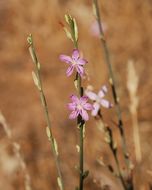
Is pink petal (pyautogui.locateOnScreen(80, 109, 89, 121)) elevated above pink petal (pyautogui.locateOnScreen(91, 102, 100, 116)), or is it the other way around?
pink petal (pyautogui.locateOnScreen(91, 102, 100, 116))

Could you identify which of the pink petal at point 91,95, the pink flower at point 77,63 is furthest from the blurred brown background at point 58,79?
the pink flower at point 77,63

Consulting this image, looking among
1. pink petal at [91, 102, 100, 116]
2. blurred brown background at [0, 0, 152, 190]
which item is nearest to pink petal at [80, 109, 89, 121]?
pink petal at [91, 102, 100, 116]

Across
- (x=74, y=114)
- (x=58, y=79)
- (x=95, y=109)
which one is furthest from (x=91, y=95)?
(x=58, y=79)

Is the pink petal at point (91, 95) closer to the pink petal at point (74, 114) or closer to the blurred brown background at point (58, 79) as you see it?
the pink petal at point (74, 114)

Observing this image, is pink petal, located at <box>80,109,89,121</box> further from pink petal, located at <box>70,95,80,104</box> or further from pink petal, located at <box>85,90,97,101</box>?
pink petal, located at <box>85,90,97,101</box>

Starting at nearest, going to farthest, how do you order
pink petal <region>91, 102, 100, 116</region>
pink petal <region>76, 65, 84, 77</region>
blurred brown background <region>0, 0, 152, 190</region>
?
pink petal <region>76, 65, 84, 77</region> < pink petal <region>91, 102, 100, 116</region> < blurred brown background <region>0, 0, 152, 190</region>

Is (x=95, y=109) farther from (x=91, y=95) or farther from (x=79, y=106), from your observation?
(x=79, y=106)

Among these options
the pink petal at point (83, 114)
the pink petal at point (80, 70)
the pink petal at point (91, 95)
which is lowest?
the pink petal at point (83, 114)

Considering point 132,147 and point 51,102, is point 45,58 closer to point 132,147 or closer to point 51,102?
point 51,102
